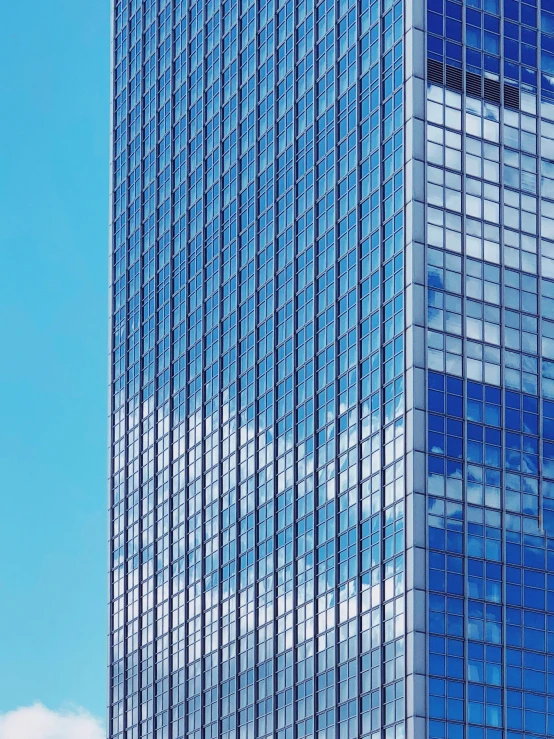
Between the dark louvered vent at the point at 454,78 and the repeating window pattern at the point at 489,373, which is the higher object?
the dark louvered vent at the point at 454,78

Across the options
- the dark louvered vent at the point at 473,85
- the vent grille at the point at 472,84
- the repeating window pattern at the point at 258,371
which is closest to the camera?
the repeating window pattern at the point at 258,371

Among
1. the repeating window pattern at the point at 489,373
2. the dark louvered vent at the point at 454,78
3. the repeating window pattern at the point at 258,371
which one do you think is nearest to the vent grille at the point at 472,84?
the dark louvered vent at the point at 454,78

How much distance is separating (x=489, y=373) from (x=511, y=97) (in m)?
18.6

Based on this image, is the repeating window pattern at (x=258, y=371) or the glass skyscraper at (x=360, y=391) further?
the repeating window pattern at (x=258, y=371)

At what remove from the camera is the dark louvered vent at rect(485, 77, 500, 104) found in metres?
108

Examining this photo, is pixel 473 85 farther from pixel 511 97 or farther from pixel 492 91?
pixel 511 97

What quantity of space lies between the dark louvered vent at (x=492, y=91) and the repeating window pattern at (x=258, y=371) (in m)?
5.99

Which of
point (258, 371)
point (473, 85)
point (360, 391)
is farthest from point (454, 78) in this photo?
point (258, 371)

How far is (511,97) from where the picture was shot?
356 feet

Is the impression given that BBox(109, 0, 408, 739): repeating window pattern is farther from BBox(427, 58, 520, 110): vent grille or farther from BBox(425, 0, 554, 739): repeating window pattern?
BBox(425, 0, 554, 739): repeating window pattern

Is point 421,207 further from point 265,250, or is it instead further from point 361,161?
point 265,250

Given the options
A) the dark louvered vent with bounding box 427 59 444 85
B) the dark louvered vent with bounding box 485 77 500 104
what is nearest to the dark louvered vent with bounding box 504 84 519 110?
the dark louvered vent with bounding box 485 77 500 104

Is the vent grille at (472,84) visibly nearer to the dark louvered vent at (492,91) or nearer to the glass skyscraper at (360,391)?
the dark louvered vent at (492,91)

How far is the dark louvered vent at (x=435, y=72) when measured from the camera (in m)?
106
